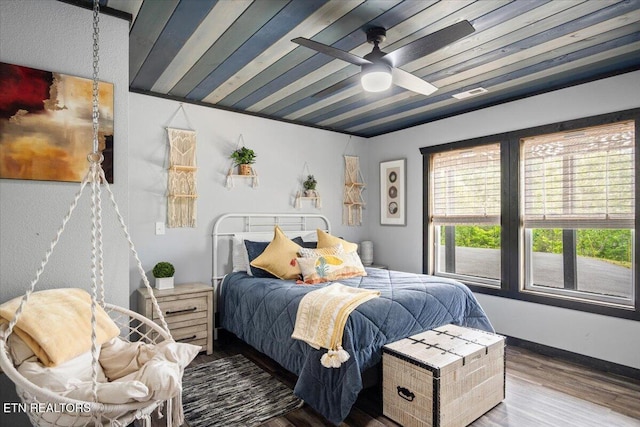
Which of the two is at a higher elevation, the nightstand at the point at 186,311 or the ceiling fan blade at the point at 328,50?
the ceiling fan blade at the point at 328,50

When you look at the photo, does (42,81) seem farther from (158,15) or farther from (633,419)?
(633,419)

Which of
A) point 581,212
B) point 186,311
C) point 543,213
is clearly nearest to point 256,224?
point 186,311

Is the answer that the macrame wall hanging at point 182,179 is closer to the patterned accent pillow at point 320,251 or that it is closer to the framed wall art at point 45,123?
the patterned accent pillow at point 320,251

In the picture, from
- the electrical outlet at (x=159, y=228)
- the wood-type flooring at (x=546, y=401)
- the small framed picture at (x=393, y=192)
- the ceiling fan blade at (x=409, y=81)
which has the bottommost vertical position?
the wood-type flooring at (x=546, y=401)

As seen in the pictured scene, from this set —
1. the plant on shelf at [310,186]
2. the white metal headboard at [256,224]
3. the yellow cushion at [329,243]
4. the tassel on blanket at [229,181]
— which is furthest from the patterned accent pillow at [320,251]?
the tassel on blanket at [229,181]

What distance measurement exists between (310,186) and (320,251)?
1177 mm

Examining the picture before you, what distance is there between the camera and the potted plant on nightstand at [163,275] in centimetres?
333

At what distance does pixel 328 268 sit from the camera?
3.40 m

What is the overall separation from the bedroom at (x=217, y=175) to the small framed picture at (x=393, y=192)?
0.10 m

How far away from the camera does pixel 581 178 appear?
3.31 meters

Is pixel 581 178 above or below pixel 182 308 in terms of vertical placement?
above

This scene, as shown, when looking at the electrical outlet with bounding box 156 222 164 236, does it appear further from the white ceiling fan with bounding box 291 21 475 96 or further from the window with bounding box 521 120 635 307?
the window with bounding box 521 120 635 307

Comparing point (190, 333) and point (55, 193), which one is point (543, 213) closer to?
point (190, 333)

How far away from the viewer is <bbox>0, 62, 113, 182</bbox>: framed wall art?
74.6 inches
